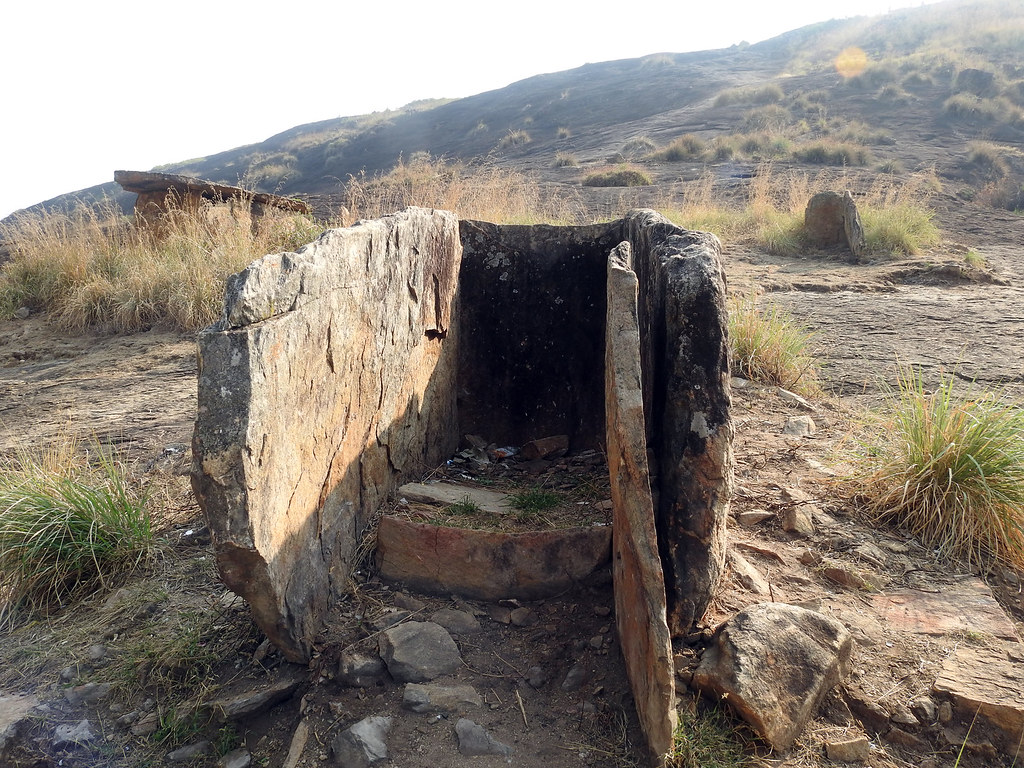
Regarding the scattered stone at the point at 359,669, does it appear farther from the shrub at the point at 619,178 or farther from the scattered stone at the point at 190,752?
the shrub at the point at 619,178

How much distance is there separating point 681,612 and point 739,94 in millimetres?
26607

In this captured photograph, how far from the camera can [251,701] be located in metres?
2.19

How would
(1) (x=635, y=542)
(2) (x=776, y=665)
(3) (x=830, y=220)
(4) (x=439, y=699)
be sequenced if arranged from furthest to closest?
(3) (x=830, y=220) < (4) (x=439, y=699) < (2) (x=776, y=665) < (1) (x=635, y=542)

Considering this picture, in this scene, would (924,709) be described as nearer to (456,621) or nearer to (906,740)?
(906,740)

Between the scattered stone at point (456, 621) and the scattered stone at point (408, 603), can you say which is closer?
the scattered stone at point (456, 621)

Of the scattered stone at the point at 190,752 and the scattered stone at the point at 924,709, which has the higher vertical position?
the scattered stone at the point at 190,752

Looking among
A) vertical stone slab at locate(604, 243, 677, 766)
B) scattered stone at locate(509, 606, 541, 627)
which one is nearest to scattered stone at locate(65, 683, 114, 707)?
scattered stone at locate(509, 606, 541, 627)

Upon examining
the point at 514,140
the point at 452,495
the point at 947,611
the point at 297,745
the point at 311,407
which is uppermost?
the point at 514,140

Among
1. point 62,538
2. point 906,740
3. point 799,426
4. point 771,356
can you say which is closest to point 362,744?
point 906,740

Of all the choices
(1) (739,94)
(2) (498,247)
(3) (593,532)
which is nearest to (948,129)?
(1) (739,94)

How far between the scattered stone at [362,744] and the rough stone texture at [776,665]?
35.8 inches

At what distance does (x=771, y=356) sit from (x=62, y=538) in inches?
154

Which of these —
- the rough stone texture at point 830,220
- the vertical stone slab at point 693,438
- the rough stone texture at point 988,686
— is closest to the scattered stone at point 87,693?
the vertical stone slab at point 693,438

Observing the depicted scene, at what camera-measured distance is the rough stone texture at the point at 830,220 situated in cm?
818
